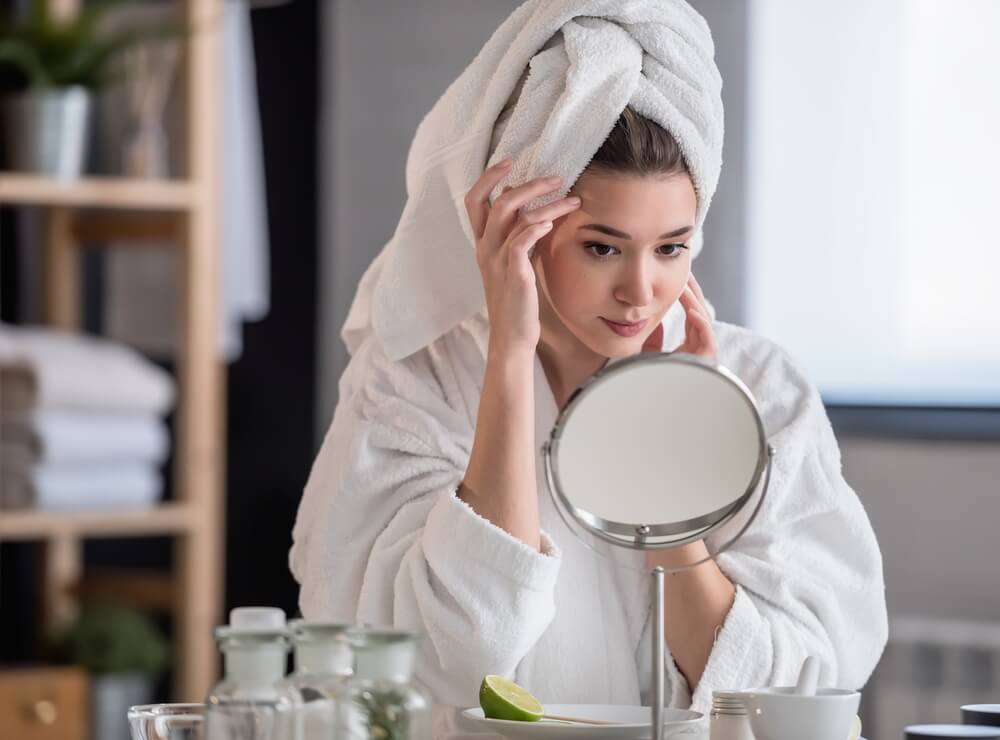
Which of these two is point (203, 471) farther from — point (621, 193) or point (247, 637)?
point (247, 637)

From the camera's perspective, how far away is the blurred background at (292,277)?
2307mm

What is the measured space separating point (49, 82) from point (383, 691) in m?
1.75

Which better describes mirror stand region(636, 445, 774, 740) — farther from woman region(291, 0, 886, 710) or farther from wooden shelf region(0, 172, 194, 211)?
wooden shelf region(0, 172, 194, 211)

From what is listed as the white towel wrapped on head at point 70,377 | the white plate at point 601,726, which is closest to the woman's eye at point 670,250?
the white plate at point 601,726

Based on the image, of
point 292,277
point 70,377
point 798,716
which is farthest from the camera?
point 292,277

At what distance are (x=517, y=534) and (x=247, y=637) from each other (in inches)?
14.4

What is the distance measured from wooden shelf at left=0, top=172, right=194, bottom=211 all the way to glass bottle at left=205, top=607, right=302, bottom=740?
5.36ft

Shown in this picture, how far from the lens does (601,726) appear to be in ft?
3.06

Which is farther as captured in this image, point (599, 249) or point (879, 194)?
point (879, 194)

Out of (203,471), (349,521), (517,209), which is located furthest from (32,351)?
(517,209)

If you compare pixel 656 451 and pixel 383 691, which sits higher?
pixel 656 451

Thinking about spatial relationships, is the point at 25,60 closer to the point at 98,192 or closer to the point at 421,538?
the point at 98,192

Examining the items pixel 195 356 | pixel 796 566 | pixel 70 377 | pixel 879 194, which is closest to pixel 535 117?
pixel 796 566

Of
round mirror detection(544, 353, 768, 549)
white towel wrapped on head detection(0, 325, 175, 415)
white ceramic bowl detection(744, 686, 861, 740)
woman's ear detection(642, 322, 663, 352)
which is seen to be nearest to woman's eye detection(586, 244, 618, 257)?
woman's ear detection(642, 322, 663, 352)
